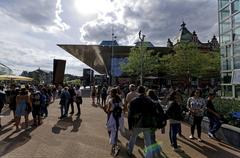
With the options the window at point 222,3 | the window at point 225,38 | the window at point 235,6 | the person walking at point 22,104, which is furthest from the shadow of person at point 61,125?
the window at point 222,3

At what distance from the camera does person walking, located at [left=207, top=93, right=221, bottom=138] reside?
9748 millimetres

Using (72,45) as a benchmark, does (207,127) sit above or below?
below

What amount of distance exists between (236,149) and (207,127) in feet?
8.12

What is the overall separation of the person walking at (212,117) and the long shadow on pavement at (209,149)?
2.68ft

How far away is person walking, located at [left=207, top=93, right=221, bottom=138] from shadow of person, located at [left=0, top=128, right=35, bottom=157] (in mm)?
5805

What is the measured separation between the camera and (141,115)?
6.35 m

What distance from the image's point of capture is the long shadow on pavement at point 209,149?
7.82 metres

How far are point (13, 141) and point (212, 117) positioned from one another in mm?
6283

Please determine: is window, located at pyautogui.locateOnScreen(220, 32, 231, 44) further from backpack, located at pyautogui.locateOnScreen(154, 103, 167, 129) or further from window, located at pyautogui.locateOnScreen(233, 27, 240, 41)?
backpack, located at pyautogui.locateOnScreen(154, 103, 167, 129)

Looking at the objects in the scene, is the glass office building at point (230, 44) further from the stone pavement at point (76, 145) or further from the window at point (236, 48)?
the stone pavement at point (76, 145)

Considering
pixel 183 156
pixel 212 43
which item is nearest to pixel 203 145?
pixel 183 156

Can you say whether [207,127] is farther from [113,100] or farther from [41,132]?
[41,132]

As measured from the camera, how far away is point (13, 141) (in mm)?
9312

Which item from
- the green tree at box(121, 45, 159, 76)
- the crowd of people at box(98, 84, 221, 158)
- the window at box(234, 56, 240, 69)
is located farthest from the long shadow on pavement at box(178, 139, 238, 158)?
the green tree at box(121, 45, 159, 76)
